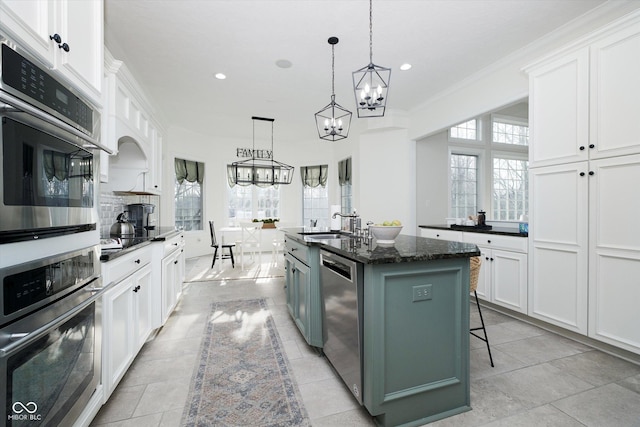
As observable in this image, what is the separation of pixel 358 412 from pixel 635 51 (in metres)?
3.11

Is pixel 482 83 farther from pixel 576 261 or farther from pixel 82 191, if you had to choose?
pixel 82 191

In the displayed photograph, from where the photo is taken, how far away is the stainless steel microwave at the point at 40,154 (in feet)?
3.05

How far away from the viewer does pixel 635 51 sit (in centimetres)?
206

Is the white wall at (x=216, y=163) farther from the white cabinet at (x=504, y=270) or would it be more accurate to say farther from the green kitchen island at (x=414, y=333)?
the green kitchen island at (x=414, y=333)

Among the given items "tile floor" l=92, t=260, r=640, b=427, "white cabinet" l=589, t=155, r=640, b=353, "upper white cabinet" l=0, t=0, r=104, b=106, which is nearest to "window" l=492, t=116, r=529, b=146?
"white cabinet" l=589, t=155, r=640, b=353

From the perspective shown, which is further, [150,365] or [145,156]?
[145,156]

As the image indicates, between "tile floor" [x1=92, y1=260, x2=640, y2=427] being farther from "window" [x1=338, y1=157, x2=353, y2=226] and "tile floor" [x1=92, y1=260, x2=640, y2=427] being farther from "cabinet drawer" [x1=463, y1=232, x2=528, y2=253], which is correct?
"window" [x1=338, y1=157, x2=353, y2=226]

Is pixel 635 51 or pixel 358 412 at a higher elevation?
pixel 635 51

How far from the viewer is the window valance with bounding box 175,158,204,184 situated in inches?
254

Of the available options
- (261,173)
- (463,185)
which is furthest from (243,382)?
(463,185)

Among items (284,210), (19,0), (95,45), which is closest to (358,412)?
(19,0)

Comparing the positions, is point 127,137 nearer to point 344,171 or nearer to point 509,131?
point 344,171

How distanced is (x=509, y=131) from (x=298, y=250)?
581 centimetres

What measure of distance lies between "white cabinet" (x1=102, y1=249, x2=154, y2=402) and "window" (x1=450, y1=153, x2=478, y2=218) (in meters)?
5.16
